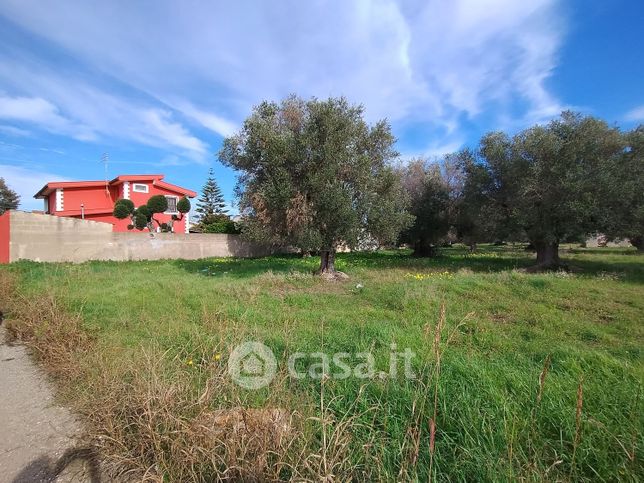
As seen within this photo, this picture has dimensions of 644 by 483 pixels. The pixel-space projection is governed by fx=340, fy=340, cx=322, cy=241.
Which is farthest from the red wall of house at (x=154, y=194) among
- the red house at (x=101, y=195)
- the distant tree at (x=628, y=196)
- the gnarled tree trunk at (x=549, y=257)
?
the distant tree at (x=628, y=196)

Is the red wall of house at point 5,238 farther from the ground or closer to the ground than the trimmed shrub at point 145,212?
closer to the ground

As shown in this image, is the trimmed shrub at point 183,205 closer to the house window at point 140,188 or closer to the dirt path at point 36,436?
the house window at point 140,188

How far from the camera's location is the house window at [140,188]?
94.0 feet

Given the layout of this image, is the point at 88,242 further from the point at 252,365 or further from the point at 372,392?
the point at 372,392

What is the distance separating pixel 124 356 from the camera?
4105 millimetres

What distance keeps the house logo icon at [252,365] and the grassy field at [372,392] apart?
0.12 meters

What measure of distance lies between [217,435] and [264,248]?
23550 mm

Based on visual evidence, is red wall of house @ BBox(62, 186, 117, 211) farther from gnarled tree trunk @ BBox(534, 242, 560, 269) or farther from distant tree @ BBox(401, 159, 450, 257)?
gnarled tree trunk @ BBox(534, 242, 560, 269)

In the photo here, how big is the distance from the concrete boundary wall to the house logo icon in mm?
17518

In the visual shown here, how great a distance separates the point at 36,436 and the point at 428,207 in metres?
20.2

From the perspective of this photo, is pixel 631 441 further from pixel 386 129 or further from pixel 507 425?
pixel 386 129

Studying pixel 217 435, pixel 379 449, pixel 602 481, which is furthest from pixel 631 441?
pixel 217 435

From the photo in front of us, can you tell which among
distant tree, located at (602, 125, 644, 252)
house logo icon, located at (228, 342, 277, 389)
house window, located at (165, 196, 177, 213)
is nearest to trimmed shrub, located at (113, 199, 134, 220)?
house window, located at (165, 196, 177, 213)

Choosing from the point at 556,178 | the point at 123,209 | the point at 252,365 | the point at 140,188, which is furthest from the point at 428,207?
the point at 140,188
